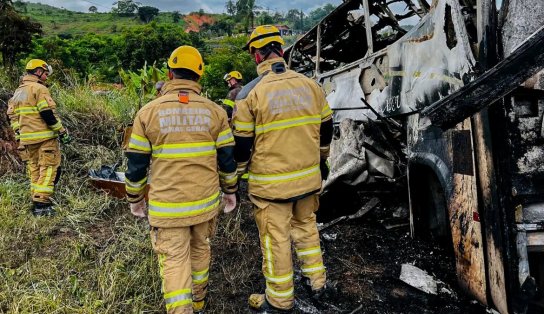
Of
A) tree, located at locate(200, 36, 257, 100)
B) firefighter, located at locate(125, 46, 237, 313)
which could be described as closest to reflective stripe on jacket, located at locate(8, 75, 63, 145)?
firefighter, located at locate(125, 46, 237, 313)

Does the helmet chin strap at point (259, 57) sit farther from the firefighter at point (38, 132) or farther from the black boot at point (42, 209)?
the black boot at point (42, 209)

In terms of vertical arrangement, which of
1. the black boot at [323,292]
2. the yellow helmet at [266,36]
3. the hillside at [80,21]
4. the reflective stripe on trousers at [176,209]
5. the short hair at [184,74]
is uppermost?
the hillside at [80,21]

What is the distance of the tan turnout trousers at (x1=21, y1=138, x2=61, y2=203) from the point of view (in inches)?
171

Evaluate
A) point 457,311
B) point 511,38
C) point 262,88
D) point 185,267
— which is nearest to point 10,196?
point 185,267

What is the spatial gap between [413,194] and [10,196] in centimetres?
429

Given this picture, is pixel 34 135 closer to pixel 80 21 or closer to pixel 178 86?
pixel 178 86

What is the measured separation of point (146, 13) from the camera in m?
77.8

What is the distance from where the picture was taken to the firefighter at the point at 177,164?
2.20 metres

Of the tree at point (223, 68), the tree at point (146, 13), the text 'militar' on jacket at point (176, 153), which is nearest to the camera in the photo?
the text 'militar' on jacket at point (176, 153)

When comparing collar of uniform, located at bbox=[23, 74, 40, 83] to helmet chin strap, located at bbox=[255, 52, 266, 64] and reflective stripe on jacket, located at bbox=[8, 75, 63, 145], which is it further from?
helmet chin strap, located at bbox=[255, 52, 266, 64]

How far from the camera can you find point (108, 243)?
349 centimetres

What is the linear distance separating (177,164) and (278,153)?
60cm

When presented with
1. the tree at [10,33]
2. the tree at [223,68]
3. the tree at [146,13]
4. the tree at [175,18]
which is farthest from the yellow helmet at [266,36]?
the tree at [175,18]

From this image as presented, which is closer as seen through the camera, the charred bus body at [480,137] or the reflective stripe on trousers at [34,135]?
the charred bus body at [480,137]
